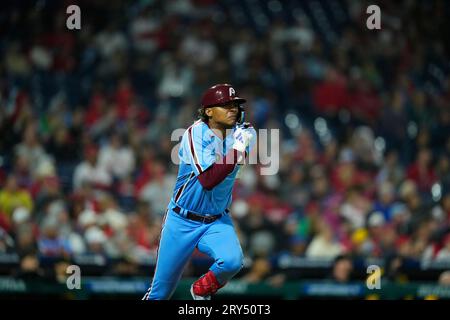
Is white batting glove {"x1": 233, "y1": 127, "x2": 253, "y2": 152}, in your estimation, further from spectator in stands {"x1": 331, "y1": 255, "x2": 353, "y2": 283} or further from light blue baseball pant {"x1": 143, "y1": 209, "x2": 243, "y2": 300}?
spectator in stands {"x1": 331, "y1": 255, "x2": 353, "y2": 283}

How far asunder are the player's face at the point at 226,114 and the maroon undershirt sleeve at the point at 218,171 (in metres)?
0.36

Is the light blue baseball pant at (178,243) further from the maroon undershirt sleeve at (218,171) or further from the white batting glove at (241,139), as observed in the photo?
the white batting glove at (241,139)

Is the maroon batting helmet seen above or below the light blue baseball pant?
above

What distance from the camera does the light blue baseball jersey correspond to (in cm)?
659

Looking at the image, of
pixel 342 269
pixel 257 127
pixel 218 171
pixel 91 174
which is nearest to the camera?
pixel 218 171

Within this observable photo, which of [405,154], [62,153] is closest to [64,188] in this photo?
[62,153]

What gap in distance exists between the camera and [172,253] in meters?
6.68

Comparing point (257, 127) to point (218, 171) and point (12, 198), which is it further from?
point (218, 171)

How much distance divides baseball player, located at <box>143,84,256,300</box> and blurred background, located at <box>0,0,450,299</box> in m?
3.17

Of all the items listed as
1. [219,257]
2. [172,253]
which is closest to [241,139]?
[219,257]

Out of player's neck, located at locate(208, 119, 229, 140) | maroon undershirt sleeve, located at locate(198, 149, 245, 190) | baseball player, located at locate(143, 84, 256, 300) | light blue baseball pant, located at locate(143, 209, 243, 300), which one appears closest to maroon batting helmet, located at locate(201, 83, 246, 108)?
baseball player, located at locate(143, 84, 256, 300)

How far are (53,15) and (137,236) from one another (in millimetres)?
4499

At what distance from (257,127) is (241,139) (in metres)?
6.17
